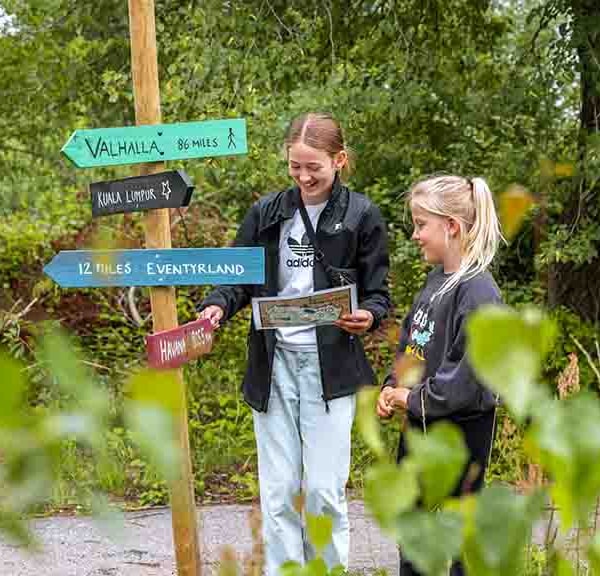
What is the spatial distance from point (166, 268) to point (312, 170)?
53 cm

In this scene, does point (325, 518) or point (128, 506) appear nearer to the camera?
point (325, 518)

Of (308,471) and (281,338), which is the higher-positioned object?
(281,338)

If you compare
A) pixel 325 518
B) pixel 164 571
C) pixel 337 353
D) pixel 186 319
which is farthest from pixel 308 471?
pixel 186 319

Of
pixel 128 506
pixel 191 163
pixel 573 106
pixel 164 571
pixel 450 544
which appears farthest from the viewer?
pixel 573 106

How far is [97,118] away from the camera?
9.27 metres

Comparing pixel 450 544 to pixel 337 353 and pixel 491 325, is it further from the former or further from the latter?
pixel 337 353

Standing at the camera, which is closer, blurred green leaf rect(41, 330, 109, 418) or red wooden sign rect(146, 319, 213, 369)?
blurred green leaf rect(41, 330, 109, 418)

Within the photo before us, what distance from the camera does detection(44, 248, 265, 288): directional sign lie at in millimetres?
3566

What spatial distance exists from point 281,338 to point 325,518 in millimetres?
2904

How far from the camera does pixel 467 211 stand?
3.40 metres

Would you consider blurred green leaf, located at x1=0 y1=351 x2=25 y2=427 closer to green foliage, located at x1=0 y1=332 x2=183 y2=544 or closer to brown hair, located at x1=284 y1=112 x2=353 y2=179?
green foliage, located at x1=0 y1=332 x2=183 y2=544

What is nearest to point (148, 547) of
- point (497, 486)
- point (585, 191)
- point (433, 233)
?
point (433, 233)

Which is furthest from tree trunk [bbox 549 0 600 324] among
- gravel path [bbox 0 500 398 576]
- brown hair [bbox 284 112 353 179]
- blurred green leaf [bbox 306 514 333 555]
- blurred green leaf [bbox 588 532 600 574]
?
blurred green leaf [bbox 588 532 600 574]

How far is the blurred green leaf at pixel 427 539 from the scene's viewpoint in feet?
2.13
